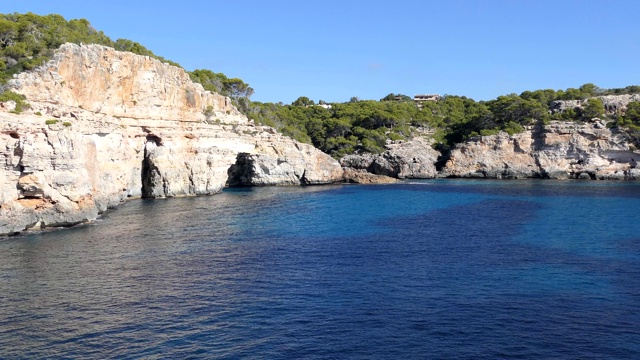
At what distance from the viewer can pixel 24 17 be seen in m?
51.5

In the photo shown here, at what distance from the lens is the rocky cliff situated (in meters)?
33.2

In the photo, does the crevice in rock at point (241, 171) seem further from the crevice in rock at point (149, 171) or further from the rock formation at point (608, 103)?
the rock formation at point (608, 103)

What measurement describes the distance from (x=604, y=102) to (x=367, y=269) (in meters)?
81.7

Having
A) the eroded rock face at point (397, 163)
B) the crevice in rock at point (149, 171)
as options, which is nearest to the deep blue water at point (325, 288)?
the crevice in rock at point (149, 171)

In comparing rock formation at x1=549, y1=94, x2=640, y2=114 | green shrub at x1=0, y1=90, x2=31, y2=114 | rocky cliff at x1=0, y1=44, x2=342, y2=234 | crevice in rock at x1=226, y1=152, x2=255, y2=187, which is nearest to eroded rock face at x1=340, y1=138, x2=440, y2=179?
rocky cliff at x1=0, y1=44, x2=342, y2=234

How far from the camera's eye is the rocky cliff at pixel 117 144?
109 ft

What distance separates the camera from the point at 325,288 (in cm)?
2175

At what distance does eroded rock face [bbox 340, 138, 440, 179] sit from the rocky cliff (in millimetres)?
9385

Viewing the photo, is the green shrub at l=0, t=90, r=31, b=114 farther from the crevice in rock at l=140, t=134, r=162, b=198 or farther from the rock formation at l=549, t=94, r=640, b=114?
the rock formation at l=549, t=94, r=640, b=114

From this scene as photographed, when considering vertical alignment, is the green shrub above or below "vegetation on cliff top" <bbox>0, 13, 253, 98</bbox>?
below

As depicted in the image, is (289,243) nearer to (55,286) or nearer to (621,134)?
(55,286)

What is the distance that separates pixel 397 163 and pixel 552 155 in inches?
1013

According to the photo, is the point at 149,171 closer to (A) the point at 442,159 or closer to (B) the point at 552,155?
(A) the point at 442,159

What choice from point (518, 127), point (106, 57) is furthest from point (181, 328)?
point (518, 127)
